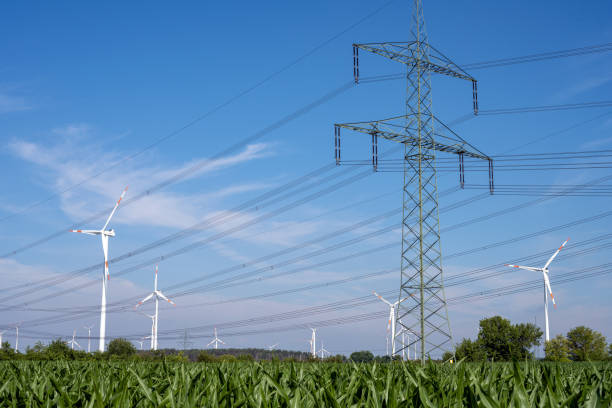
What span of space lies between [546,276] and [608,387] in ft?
359

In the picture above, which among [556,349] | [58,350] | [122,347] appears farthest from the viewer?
[556,349]

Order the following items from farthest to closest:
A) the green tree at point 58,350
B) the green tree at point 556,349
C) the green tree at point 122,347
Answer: the green tree at point 556,349 → the green tree at point 122,347 → the green tree at point 58,350

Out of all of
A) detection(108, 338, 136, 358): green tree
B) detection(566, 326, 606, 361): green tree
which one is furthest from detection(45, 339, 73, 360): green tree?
detection(566, 326, 606, 361): green tree

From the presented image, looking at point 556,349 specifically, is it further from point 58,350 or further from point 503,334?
point 58,350

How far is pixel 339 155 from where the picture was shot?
54719mm

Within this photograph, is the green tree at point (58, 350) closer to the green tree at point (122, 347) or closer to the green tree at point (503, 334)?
the green tree at point (122, 347)

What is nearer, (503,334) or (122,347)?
(122,347)

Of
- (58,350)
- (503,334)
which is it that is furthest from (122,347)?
(503,334)

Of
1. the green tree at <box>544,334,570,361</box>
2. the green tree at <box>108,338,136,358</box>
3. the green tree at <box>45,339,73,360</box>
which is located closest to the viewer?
the green tree at <box>45,339,73,360</box>

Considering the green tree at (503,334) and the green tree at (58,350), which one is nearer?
the green tree at (58,350)

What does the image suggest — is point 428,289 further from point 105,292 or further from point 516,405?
point 105,292

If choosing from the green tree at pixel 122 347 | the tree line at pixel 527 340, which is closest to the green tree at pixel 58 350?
the green tree at pixel 122 347

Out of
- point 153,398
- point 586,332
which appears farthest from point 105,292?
point 586,332

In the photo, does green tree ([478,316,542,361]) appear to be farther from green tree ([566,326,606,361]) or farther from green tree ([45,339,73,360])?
green tree ([45,339,73,360])
